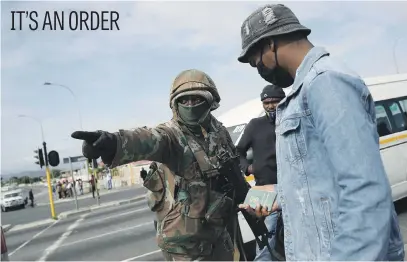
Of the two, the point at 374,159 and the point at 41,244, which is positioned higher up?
the point at 374,159

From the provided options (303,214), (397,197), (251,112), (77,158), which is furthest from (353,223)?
(77,158)

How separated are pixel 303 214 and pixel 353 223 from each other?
0.24 meters

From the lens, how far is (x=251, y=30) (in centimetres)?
142

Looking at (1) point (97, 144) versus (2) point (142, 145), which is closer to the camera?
(1) point (97, 144)

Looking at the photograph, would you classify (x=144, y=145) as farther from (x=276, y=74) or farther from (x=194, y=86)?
(x=276, y=74)

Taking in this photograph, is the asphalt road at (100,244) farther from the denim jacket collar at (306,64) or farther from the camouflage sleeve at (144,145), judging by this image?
the denim jacket collar at (306,64)

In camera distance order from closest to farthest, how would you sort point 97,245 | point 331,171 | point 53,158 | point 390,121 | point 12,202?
point 331,171 < point 390,121 < point 97,245 < point 53,158 < point 12,202

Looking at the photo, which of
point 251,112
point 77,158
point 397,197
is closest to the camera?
point 251,112

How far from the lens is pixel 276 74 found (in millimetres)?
1465

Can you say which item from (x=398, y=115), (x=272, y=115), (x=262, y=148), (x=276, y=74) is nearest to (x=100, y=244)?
(x=262, y=148)

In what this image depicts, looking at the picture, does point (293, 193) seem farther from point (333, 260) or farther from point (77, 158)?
point (77, 158)

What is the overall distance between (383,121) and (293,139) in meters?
5.05

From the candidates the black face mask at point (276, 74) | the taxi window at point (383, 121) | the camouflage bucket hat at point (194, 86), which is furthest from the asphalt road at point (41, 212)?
the black face mask at point (276, 74)

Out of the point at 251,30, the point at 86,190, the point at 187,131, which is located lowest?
the point at 86,190
